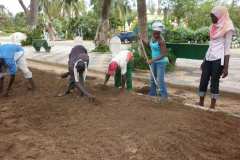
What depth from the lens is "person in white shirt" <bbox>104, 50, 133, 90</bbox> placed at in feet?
23.2

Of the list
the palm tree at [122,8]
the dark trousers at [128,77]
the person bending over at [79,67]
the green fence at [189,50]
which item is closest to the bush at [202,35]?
the green fence at [189,50]

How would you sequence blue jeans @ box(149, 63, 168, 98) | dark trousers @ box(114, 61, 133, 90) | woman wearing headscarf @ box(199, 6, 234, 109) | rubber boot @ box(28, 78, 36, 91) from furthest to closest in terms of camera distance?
rubber boot @ box(28, 78, 36, 91)
dark trousers @ box(114, 61, 133, 90)
blue jeans @ box(149, 63, 168, 98)
woman wearing headscarf @ box(199, 6, 234, 109)

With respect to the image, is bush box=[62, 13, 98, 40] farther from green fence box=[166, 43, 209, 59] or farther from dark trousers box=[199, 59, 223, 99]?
dark trousers box=[199, 59, 223, 99]

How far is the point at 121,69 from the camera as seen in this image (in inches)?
286

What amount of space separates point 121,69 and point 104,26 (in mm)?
10979

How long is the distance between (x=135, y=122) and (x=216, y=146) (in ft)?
3.47

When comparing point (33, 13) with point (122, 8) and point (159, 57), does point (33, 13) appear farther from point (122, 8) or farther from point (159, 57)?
point (122, 8)

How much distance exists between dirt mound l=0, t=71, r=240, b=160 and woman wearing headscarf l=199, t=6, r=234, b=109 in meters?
0.64

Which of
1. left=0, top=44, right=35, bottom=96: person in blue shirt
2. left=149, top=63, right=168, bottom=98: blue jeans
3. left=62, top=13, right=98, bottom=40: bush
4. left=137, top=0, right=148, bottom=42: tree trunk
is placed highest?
left=137, top=0, right=148, bottom=42: tree trunk

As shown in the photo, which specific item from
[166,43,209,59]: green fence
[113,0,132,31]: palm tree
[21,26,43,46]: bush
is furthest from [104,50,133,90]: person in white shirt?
[113,0,132,31]: palm tree

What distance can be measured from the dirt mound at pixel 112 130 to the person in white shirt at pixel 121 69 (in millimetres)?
637

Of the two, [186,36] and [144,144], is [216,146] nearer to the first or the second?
[144,144]

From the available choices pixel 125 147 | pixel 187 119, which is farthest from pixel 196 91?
pixel 125 147

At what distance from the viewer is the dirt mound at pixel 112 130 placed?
413 centimetres
